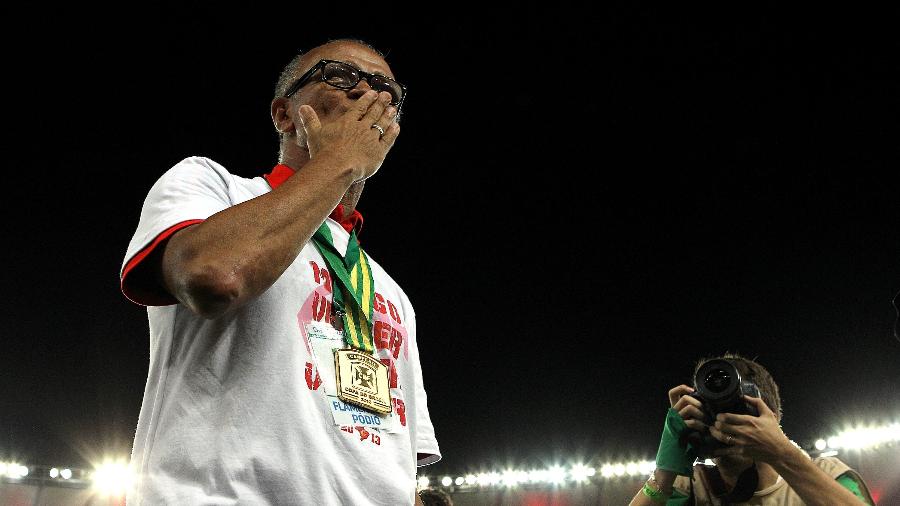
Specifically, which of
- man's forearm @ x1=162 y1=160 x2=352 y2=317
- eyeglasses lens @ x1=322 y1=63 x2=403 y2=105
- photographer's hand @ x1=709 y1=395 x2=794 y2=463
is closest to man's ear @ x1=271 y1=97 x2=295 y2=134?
eyeglasses lens @ x1=322 y1=63 x2=403 y2=105

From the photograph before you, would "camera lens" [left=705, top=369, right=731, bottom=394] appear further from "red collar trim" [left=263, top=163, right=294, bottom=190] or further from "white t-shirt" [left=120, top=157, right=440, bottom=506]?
"red collar trim" [left=263, top=163, right=294, bottom=190]

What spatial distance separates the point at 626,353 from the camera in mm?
11359

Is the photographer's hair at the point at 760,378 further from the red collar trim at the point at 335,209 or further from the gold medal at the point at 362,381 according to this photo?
the gold medal at the point at 362,381

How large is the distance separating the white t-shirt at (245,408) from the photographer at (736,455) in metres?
1.67

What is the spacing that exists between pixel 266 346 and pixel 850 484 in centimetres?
234

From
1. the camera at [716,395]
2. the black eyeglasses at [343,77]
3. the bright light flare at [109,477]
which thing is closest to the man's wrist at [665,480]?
the camera at [716,395]

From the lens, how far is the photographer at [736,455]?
2.43 meters

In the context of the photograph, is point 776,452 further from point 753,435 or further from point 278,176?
point 278,176

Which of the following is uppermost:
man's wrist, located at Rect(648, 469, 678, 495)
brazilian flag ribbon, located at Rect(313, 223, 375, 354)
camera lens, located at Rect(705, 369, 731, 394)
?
camera lens, located at Rect(705, 369, 731, 394)

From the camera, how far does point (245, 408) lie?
117 centimetres

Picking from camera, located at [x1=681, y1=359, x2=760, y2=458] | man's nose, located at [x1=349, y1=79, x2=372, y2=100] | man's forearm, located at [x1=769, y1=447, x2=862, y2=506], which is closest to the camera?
man's nose, located at [x1=349, y1=79, x2=372, y2=100]

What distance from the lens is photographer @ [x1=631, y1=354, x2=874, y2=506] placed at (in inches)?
95.7

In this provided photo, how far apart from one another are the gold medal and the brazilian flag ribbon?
33mm

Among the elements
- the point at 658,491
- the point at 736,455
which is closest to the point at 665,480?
the point at 658,491
